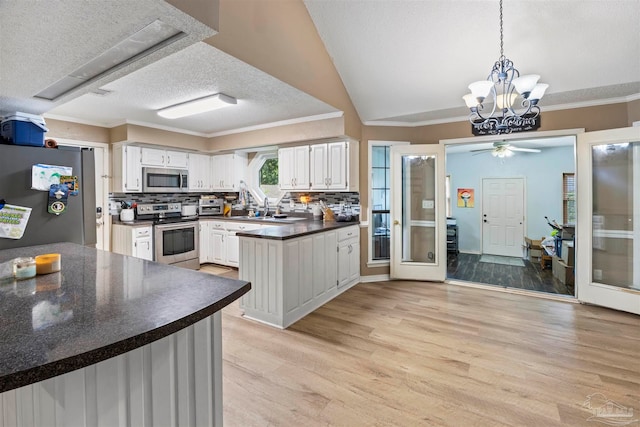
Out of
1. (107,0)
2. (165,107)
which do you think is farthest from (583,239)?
(165,107)

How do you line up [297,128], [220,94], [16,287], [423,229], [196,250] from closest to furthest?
[16,287]
[220,94]
[297,128]
[423,229]
[196,250]

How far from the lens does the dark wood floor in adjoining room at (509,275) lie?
436 centimetres

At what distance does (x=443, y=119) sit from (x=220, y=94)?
10.3 feet

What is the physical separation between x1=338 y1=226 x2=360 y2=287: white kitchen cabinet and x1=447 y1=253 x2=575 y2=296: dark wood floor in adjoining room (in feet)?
5.31

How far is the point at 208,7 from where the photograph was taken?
4.36 feet

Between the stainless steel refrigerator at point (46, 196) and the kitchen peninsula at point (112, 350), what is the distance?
112 centimetres

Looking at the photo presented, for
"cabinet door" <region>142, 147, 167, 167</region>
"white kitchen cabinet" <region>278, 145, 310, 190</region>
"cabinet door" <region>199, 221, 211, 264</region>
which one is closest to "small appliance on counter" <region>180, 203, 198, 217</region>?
"cabinet door" <region>199, 221, 211, 264</region>

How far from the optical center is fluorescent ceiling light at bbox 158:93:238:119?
3186 millimetres

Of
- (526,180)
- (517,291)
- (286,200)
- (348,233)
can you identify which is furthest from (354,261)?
(526,180)

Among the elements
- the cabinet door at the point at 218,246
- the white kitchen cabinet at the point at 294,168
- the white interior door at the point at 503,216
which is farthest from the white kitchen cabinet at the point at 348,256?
the white interior door at the point at 503,216

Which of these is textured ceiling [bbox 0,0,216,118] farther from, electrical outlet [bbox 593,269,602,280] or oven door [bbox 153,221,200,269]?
electrical outlet [bbox 593,269,602,280]

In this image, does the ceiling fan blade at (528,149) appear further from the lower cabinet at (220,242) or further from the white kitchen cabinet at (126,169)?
the white kitchen cabinet at (126,169)

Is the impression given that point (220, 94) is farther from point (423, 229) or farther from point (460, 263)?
point (460, 263)

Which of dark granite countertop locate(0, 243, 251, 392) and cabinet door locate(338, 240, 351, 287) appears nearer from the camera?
dark granite countertop locate(0, 243, 251, 392)
